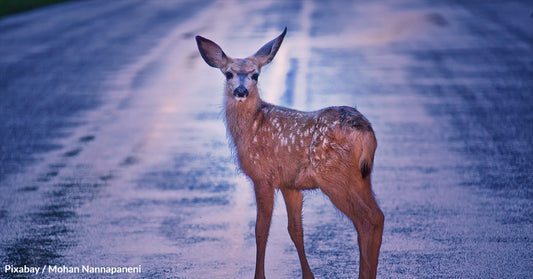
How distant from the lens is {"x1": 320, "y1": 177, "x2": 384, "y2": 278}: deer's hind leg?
6.00 meters

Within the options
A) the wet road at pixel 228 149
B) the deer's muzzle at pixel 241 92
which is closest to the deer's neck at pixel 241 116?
the deer's muzzle at pixel 241 92

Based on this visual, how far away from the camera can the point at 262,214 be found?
6613 mm

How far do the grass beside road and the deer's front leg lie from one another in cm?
1980

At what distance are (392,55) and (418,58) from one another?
0.71 metres

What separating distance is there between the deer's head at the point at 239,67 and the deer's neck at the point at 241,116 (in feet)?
0.27

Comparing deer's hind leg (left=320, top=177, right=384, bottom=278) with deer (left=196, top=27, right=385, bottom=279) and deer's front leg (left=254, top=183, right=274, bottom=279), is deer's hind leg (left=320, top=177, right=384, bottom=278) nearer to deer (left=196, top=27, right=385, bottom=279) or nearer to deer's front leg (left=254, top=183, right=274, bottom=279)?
deer (left=196, top=27, right=385, bottom=279)

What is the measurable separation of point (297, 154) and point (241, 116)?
75cm

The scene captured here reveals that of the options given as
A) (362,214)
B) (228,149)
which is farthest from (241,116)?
(228,149)

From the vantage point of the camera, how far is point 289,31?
20.4m

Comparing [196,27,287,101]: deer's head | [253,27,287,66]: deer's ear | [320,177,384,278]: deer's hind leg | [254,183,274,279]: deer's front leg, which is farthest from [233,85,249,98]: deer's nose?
[320,177,384,278]: deer's hind leg

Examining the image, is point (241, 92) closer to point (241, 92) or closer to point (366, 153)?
point (241, 92)

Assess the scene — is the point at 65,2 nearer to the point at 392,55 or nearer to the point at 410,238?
the point at 392,55

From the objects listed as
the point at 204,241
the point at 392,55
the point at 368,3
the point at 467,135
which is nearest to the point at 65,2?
the point at 368,3

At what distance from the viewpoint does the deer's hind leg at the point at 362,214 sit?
5996 mm
